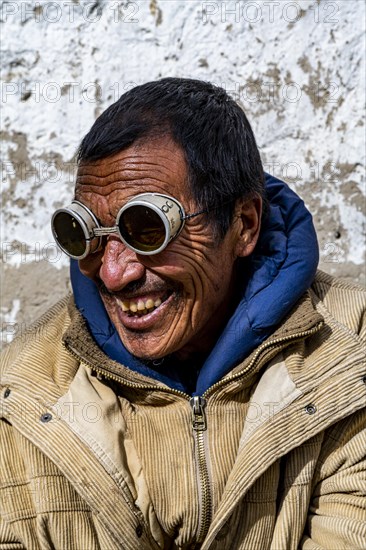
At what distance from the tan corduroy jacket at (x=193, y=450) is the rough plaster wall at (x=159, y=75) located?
45.7 inches

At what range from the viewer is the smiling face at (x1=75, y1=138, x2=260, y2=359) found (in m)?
2.45

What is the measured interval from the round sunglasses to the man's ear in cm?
21

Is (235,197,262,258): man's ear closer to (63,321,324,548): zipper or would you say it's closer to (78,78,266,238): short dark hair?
(78,78,266,238): short dark hair

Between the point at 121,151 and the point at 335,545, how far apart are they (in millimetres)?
1330

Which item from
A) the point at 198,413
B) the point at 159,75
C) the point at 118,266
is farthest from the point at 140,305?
the point at 159,75

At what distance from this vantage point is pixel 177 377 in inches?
108

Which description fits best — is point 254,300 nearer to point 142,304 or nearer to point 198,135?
point 142,304

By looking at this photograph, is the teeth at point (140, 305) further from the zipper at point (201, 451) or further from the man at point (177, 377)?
the zipper at point (201, 451)

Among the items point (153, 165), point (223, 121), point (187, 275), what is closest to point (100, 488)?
point (187, 275)

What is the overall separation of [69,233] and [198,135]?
482 millimetres

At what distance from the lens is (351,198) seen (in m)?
3.71

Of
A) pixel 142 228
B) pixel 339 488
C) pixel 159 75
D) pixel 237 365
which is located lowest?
pixel 339 488

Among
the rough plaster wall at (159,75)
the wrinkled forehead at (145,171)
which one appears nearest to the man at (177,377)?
the wrinkled forehead at (145,171)

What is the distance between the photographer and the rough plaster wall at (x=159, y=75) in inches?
143
